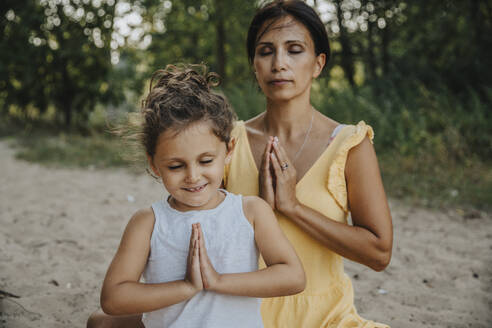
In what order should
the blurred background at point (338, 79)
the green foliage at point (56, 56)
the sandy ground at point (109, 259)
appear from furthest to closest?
the green foliage at point (56, 56), the blurred background at point (338, 79), the sandy ground at point (109, 259)

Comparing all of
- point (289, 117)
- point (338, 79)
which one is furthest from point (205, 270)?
point (338, 79)

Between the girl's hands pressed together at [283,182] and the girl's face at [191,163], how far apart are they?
0.34 metres

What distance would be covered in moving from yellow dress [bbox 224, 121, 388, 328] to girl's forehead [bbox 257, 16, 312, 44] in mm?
482

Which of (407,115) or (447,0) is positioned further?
(447,0)

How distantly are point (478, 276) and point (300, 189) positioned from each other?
2234 mm

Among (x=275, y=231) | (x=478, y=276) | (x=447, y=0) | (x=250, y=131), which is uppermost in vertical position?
(x=447, y=0)

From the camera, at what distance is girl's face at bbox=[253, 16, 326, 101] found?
2039mm

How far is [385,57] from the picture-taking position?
30.3 ft

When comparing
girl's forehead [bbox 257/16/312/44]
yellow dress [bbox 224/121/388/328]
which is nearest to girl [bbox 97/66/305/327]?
yellow dress [bbox 224/121/388/328]

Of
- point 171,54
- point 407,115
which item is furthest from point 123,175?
point 171,54

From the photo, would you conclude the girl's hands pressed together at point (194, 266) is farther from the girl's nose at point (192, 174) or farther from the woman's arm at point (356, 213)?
the woman's arm at point (356, 213)

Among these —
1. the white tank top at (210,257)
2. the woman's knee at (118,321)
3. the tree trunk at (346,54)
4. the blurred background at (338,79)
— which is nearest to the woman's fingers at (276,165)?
the white tank top at (210,257)

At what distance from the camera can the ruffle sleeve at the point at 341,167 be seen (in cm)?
195

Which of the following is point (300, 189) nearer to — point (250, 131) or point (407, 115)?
point (250, 131)
